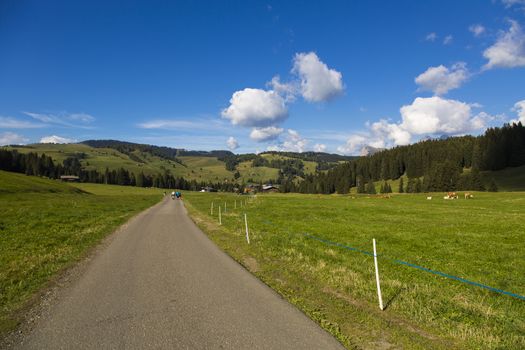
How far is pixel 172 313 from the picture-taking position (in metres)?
7.51

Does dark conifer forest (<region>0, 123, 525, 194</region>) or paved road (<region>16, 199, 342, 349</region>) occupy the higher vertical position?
dark conifer forest (<region>0, 123, 525, 194</region>)

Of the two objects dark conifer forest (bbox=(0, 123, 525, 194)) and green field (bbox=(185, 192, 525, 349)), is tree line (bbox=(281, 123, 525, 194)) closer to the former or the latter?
dark conifer forest (bbox=(0, 123, 525, 194))

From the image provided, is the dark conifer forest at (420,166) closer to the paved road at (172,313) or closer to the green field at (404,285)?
the green field at (404,285)

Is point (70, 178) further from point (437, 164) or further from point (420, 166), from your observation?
point (420, 166)

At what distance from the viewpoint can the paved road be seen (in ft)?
20.1

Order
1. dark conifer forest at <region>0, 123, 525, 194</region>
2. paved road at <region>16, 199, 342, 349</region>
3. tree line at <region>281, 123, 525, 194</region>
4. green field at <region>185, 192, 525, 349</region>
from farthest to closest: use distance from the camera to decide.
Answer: dark conifer forest at <region>0, 123, 525, 194</region>
tree line at <region>281, 123, 525, 194</region>
green field at <region>185, 192, 525, 349</region>
paved road at <region>16, 199, 342, 349</region>

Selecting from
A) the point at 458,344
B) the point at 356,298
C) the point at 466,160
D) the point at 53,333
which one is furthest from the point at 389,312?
the point at 466,160

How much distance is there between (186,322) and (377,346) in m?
4.08

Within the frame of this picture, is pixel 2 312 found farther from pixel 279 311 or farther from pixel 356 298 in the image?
pixel 356 298

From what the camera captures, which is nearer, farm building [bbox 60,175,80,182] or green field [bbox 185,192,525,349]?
green field [bbox 185,192,525,349]

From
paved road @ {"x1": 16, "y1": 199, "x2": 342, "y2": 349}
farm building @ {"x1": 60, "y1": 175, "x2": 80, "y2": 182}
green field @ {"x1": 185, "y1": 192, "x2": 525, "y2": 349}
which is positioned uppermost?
farm building @ {"x1": 60, "y1": 175, "x2": 80, "y2": 182}

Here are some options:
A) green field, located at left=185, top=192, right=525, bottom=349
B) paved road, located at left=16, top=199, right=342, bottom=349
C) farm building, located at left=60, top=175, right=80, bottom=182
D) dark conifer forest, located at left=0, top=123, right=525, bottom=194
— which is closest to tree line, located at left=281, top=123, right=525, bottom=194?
dark conifer forest, located at left=0, top=123, right=525, bottom=194

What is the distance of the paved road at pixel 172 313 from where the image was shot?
611 centimetres

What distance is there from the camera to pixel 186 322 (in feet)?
22.9
